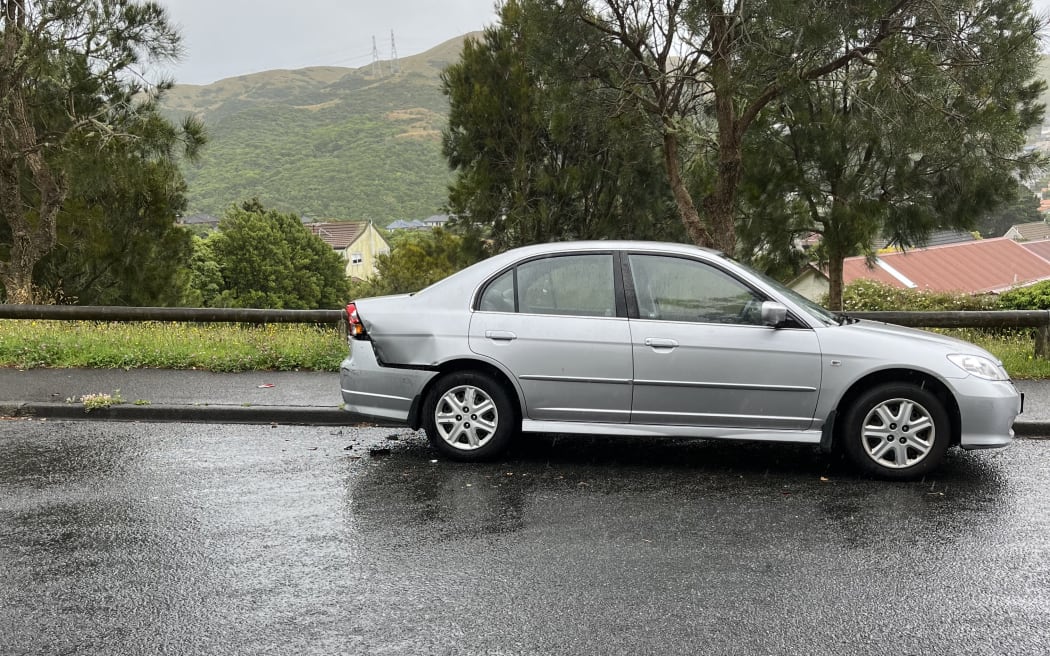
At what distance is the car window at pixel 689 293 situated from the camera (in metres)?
6.45

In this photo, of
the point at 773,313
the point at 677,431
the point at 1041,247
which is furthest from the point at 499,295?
the point at 1041,247

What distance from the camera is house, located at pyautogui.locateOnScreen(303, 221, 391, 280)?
12206 cm

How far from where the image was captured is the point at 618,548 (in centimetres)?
489

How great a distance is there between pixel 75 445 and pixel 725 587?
5.45m

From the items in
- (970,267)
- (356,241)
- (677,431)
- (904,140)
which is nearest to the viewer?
(677,431)

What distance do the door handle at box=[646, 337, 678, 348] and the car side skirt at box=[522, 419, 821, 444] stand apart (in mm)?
567

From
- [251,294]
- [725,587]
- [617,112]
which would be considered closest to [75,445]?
[725,587]

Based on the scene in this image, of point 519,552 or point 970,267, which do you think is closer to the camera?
point 519,552

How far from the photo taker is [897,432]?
612cm

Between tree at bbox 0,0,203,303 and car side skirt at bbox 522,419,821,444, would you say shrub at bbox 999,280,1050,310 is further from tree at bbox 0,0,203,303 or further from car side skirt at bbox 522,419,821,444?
tree at bbox 0,0,203,303

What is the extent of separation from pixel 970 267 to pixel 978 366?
6634 centimetres

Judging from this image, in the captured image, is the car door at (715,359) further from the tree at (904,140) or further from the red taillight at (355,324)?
the tree at (904,140)

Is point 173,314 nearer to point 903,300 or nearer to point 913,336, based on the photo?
point 913,336

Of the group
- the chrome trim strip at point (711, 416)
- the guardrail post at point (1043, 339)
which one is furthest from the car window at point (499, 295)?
the guardrail post at point (1043, 339)
